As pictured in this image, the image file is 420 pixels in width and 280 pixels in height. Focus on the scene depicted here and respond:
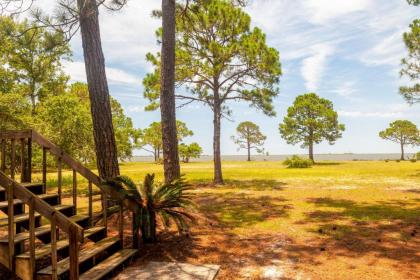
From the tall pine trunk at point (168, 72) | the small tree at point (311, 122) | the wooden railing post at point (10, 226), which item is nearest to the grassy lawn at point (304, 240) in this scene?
the wooden railing post at point (10, 226)

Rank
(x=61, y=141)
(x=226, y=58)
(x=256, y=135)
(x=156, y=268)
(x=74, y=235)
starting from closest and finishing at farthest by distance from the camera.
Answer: (x=74, y=235)
(x=156, y=268)
(x=61, y=141)
(x=226, y=58)
(x=256, y=135)

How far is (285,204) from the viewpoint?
1216cm

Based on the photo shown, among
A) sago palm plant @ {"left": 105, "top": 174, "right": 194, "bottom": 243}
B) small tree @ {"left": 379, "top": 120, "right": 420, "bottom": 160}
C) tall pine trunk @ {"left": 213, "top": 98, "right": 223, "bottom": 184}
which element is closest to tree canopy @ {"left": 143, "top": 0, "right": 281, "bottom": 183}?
tall pine trunk @ {"left": 213, "top": 98, "right": 223, "bottom": 184}

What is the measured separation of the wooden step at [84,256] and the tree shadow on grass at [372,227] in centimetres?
428

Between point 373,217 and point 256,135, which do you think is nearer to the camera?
point 373,217

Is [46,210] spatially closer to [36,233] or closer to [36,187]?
[36,233]

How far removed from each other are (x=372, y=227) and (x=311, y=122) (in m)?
41.8

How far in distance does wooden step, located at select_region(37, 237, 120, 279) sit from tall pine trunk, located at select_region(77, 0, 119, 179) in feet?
9.63

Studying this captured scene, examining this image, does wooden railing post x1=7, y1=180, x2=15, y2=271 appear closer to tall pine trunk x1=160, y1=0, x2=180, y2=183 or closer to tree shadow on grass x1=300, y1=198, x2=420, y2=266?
tree shadow on grass x1=300, y1=198, x2=420, y2=266

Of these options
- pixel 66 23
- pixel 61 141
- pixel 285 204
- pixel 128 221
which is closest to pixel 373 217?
pixel 285 204

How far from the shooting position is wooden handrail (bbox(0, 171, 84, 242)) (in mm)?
4164

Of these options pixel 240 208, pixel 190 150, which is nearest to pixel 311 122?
pixel 190 150

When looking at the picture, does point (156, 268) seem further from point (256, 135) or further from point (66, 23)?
point (256, 135)

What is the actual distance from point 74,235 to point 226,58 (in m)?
16.4
